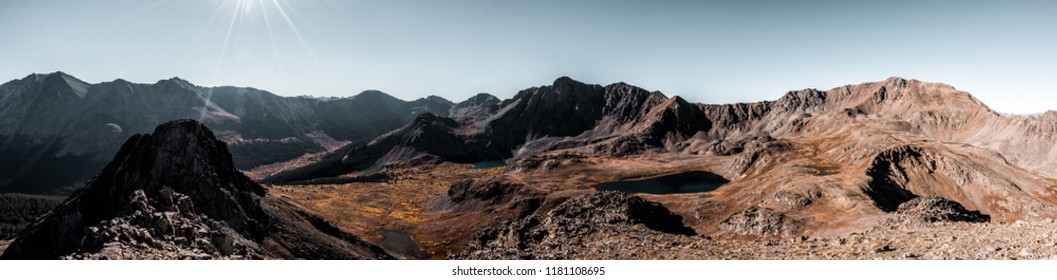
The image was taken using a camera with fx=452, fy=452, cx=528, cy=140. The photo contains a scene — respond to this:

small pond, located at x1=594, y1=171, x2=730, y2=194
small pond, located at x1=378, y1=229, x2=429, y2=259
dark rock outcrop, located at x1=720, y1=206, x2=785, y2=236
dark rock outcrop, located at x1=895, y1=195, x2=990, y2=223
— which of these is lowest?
small pond, located at x1=378, y1=229, x2=429, y2=259

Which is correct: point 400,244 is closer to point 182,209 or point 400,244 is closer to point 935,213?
point 182,209

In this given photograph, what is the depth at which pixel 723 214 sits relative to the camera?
372 feet

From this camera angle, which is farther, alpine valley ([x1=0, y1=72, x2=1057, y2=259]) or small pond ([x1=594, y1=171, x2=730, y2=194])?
small pond ([x1=594, y1=171, x2=730, y2=194])

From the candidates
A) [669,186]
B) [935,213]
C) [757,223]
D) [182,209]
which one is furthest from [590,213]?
[669,186]

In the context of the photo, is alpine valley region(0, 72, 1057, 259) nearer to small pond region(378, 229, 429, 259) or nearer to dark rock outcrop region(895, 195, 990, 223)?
dark rock outcrop region(895, 195, 990, 223)

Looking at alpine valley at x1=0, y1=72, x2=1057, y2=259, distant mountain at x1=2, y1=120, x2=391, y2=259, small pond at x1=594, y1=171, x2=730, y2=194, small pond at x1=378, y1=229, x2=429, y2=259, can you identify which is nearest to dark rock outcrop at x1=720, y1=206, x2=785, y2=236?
alpine valley at x1=0, y1=72, x2=1057, y2=259

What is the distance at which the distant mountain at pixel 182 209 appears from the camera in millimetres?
37031

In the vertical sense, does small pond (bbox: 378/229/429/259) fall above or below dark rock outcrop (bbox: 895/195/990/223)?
below

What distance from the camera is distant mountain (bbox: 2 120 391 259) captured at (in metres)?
37.0

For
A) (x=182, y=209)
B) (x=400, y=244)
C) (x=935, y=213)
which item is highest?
(x=182, y=209)

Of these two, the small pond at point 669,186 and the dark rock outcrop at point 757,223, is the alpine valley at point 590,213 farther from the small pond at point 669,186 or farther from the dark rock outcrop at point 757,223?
the small pond at point 669,186

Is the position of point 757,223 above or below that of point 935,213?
below

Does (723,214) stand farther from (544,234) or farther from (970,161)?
(970,161)

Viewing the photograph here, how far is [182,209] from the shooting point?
134 ft
